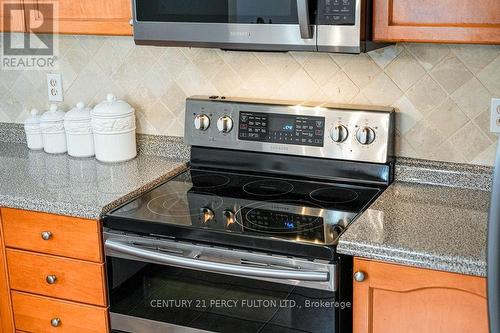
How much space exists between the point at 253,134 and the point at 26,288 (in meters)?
0.87

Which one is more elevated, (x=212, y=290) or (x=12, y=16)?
(x=12, y=16)

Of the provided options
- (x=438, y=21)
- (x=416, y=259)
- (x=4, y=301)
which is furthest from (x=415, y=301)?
(x=4, y=301)

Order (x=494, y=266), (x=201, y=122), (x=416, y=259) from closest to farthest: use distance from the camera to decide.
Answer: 1. (x=494, y=266)
2. (x=416, y=259)
3. (x=201, y=122)

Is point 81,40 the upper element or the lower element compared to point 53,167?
upper

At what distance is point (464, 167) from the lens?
2.19 metres

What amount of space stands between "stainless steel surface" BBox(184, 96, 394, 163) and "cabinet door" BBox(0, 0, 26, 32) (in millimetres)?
624

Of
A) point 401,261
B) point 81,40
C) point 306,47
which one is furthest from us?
point 81,40

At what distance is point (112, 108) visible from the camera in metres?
2.51

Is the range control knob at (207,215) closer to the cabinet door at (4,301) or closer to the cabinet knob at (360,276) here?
the cabinet knob at (360,276)

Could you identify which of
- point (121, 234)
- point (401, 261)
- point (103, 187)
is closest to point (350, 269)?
point (401, 261)

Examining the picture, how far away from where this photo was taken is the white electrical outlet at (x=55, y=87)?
2807 mm

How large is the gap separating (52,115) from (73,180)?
421 millimetres

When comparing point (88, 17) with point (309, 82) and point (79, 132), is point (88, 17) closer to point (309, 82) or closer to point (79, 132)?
point (79, 132)

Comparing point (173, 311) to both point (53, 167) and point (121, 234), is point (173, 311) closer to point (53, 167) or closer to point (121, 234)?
point (121, 234)
